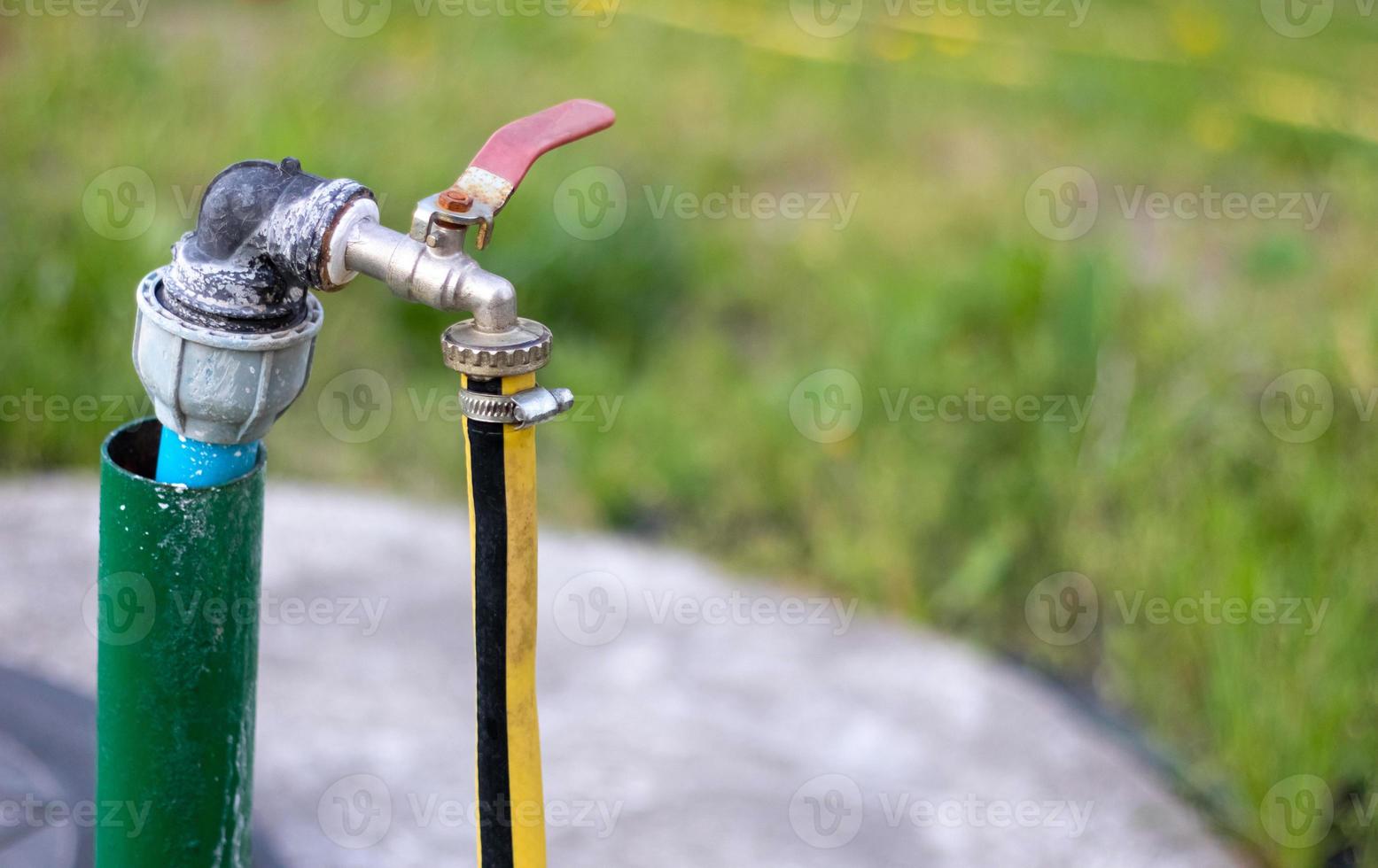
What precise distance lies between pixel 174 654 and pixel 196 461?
173mm

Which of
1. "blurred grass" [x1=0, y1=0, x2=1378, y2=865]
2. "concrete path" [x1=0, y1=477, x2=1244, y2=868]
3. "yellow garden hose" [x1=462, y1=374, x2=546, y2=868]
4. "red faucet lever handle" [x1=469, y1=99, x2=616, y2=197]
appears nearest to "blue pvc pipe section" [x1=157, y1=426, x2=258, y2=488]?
"yellow garden hose" [x1=462, y1=374, x2=546, y2=868]

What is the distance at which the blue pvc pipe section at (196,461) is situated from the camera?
119 cm

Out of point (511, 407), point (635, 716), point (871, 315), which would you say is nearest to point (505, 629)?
point (511, 407)

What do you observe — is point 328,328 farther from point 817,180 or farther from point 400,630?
point 817,180

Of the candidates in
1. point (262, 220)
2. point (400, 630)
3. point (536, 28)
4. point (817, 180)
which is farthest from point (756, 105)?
point (262, 220)

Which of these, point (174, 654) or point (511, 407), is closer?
point (511, 407)

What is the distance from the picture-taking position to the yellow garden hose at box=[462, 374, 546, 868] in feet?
3.60

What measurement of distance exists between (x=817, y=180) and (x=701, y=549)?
213cm

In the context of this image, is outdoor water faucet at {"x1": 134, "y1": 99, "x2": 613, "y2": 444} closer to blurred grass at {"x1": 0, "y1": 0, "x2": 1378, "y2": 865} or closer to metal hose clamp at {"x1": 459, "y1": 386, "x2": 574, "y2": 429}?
metal hose clamp at {"x1": 459, "y1": 386, "x2": 574, "y2": 429}

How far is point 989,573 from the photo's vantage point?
2467mm

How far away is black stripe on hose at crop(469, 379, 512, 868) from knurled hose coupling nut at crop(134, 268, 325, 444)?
19 cm

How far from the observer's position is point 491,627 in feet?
3.75

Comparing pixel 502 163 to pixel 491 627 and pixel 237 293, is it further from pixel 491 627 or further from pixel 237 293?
pixel 491 627

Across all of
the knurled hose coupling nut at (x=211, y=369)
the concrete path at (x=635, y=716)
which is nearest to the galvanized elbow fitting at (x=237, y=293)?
the knurled hose coupling nut at (x=211, y=369)
